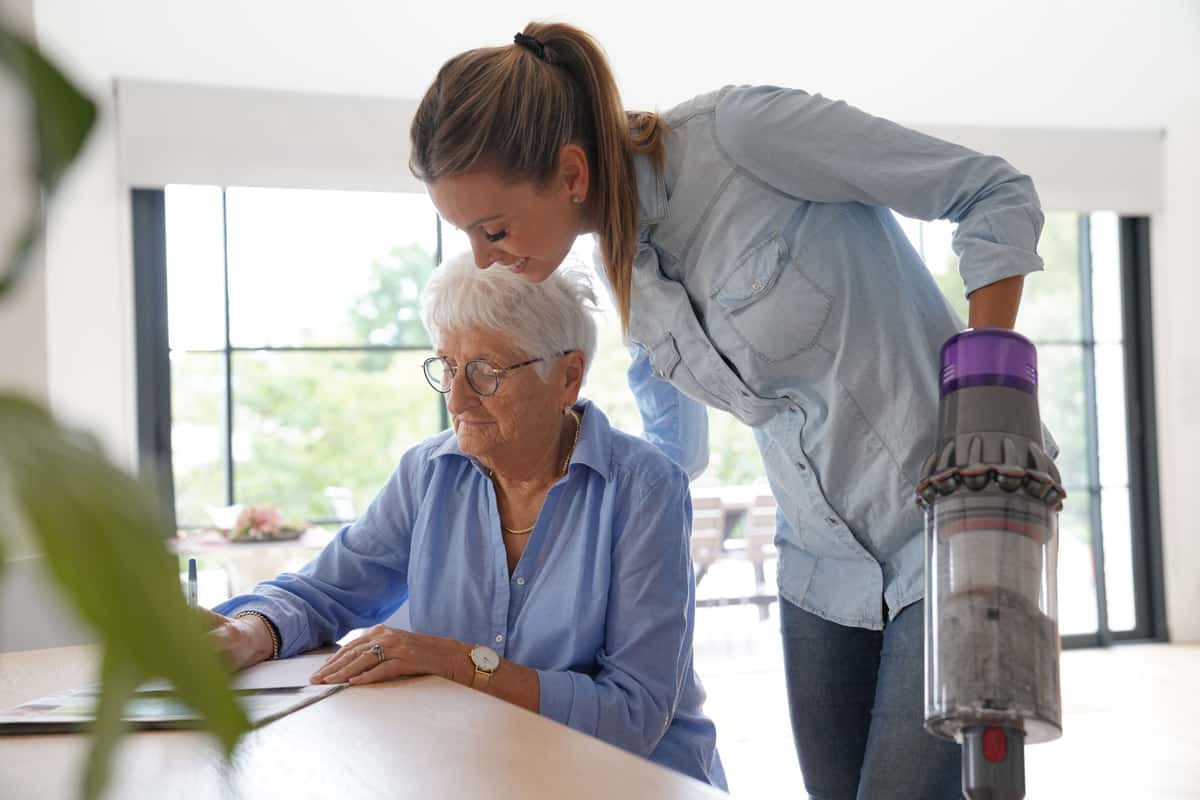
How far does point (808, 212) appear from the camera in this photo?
61.4 inches

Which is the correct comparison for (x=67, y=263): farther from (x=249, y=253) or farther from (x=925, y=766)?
(x=925, y=766)

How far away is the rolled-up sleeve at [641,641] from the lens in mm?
1519

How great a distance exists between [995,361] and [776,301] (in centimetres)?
69

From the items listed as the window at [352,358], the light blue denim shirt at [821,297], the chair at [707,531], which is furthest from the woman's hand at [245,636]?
the chair at [707,531]

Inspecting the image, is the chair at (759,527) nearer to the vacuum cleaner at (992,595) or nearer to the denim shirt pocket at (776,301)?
the denim shirt pocket at (776,301)

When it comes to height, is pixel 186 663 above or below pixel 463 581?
above

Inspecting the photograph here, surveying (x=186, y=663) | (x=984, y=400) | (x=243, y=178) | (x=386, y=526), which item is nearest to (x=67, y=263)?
(x=243, y=178)

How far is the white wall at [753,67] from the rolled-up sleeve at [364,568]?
11.8 feet

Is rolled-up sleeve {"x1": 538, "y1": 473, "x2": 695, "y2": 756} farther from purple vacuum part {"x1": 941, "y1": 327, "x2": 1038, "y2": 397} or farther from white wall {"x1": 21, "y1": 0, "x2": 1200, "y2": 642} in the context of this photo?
white wall {"x1": 21, "y1": 0, "x2": 1200, "y2": 642}

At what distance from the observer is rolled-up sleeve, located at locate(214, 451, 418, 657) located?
1812 millimetres

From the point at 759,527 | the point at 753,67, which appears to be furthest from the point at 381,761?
the point at 759,527

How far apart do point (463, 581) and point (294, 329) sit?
483 centimetres

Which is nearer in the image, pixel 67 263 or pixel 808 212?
pixel 808 212

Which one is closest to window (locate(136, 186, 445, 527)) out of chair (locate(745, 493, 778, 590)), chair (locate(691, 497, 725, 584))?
chair (locate(691, 497, 725, 584))
